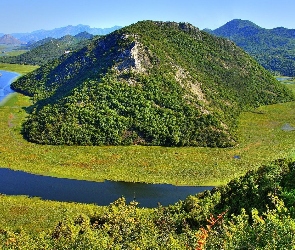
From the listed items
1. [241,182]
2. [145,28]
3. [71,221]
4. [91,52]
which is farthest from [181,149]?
[91,52]

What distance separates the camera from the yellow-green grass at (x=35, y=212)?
4994 cm

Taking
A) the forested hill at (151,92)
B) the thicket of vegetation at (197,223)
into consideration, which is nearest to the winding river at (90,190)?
the thicket of vegetation at (197,223)

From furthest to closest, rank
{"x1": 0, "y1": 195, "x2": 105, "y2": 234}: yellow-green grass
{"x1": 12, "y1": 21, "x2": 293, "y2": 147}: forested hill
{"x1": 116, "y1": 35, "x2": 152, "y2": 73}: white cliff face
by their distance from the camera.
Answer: {"x1": 116, "y1": 35, "x2": 152, "y2": 73}: white cliff face
{"x1": 12, "y1": 21, "x2": 293, "y2": 147}: forested hill
{"x1": 0, "y1": 195, "x2": 105, "y2": 234}: yellow-green grass

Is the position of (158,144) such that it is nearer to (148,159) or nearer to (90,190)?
(148,159)

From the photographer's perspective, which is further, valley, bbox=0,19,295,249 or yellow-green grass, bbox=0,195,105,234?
yellow-green grass, bbox=0,195,105,234

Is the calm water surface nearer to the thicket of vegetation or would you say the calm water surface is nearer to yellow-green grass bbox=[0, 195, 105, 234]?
yellow-green grass bbox=[0, 195, 105, 234]

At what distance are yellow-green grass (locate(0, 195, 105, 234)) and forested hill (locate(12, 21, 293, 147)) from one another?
1135 inches

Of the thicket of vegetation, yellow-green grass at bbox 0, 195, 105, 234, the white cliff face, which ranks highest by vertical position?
the white cliff face

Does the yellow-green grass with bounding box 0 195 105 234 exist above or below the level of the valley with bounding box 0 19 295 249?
below

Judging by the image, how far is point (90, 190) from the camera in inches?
2466

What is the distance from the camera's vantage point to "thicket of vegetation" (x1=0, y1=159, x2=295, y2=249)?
78.0ft

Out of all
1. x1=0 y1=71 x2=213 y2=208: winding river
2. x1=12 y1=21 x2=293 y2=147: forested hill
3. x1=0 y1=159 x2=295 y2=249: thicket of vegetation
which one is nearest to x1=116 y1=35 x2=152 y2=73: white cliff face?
x1=12 y1=21 x2=293 y2=147: forested hill

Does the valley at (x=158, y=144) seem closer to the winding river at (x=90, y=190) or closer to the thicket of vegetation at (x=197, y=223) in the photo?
the thicket of vegetation at (x=197, y=223)

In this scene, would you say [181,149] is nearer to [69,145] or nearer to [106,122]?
[106,122]
